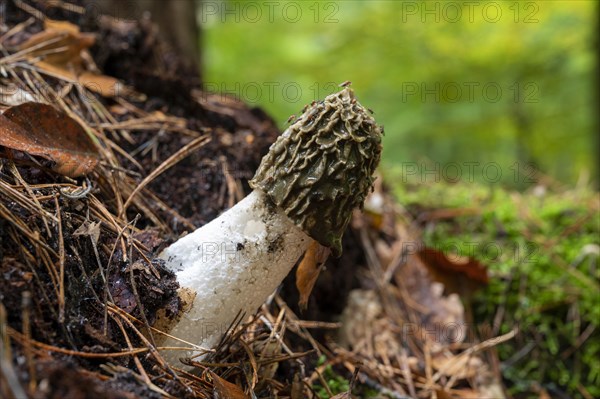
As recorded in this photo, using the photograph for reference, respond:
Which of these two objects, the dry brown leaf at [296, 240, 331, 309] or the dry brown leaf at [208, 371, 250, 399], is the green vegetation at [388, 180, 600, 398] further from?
the dry brown leaf at [208, 371, 250, 399]

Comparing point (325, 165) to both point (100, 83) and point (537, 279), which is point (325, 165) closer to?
point (100, 83)

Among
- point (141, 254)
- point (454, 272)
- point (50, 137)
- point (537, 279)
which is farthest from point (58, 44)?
point (537, 279)

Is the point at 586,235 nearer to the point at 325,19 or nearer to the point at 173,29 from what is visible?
the point at 173,29

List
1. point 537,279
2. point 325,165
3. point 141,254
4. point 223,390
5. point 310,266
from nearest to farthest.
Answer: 1. point 223,390
2. point 325,165
3. point 141,254
4. point 310,266
5. point 537,279

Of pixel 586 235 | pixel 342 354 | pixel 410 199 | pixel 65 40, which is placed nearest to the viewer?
pixel 342 354

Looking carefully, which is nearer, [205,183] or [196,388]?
[196,388]

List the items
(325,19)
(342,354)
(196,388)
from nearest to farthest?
1. (196,388)
2. (342,354)
3. (325,19)

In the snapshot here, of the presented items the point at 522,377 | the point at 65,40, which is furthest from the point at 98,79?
the point at 522,377
